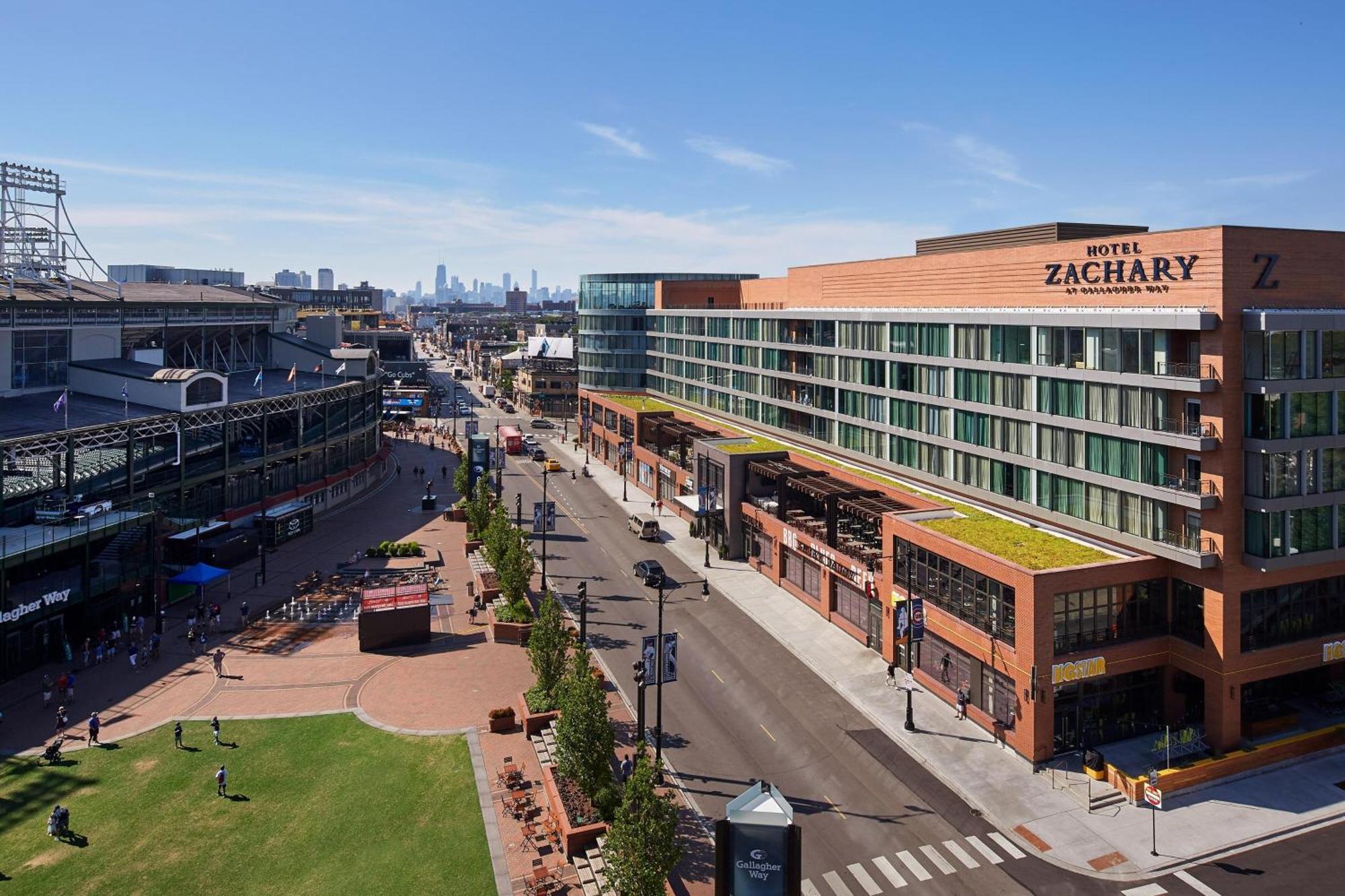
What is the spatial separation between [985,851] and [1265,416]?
74.9 ft

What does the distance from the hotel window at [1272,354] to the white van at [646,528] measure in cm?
4803

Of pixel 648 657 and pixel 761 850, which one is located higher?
pixel 761 850

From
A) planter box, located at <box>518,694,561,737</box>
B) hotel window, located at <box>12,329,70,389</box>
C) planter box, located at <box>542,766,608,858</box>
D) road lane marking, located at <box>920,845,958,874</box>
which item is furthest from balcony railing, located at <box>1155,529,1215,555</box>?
hotel window, located at <box>12,329,70,389</box>

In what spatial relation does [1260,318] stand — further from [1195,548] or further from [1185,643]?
[1185,643]

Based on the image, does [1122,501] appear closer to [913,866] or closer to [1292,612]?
[1292,612]

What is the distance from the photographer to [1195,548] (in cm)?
3822

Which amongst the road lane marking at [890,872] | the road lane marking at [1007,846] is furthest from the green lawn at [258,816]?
the road lane marking at [1007,846]

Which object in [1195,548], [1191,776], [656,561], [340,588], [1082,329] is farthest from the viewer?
[656,561]

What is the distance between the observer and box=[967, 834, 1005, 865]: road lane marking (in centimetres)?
3048

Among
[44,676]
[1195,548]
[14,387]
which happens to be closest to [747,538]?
[1195,548]

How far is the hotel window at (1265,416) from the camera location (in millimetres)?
37469

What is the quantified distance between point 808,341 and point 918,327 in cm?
1611

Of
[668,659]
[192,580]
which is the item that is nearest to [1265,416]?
[668,659]

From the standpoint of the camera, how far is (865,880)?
2945 centimetres
